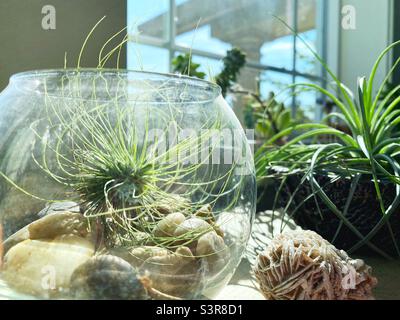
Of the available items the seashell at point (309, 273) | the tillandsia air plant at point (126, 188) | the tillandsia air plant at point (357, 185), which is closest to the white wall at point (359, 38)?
the tillandsia air plant at point (357, 185)

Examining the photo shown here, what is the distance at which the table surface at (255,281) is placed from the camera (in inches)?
20.5

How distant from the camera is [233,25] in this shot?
5.73 feet

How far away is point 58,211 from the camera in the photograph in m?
0.37

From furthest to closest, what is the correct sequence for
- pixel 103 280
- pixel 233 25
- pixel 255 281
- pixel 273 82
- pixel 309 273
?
pixel 273 82, pixel 233 25, pixel 255 281, pixel 309 273, pixel 103 280

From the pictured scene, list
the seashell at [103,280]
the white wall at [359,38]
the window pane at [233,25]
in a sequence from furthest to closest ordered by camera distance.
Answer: the white wall at [359,38], the window pane at [233,25], the seashell at [103,280]

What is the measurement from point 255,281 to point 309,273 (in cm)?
13

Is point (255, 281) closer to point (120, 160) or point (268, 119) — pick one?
point (120, 160)

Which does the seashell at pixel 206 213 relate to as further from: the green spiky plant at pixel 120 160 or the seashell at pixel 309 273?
the seashell at pixel 309 273

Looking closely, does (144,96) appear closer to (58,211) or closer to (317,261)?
(58,211)

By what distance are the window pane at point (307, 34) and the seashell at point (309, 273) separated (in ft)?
5.37

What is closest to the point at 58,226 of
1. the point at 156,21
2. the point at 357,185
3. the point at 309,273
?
the point at 309,273

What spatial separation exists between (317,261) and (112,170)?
9.1 inches
